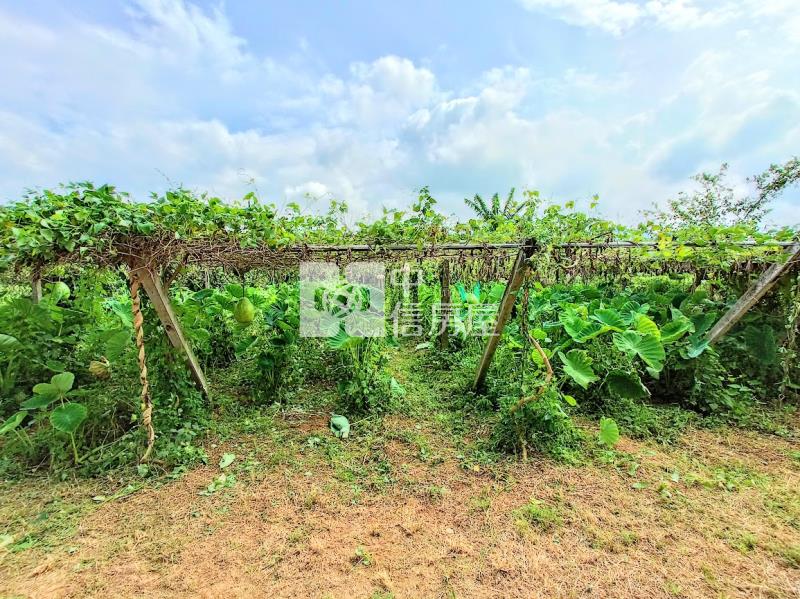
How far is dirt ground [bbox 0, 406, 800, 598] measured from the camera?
6.02 feet

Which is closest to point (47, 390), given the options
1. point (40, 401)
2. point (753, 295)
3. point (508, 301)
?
point (40, 401)

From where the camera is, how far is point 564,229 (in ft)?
10.1

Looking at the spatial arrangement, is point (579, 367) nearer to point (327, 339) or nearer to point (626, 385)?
point (626, 385)

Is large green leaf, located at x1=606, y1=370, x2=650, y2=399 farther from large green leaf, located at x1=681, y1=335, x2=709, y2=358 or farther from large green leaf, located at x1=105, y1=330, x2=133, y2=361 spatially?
large green leaf, located at x1=105, y1=330, x2=133, y2=361

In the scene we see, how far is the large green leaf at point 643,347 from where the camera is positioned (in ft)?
10.9

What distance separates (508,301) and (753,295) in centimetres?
271

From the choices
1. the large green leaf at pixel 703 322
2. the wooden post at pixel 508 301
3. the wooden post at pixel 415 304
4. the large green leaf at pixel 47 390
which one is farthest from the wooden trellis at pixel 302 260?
the wooden post at pixel 415 304

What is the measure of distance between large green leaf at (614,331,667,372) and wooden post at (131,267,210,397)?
154 inches

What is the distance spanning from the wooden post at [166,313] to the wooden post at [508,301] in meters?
2.75

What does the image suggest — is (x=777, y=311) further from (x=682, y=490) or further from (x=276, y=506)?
(x=276, y=506)

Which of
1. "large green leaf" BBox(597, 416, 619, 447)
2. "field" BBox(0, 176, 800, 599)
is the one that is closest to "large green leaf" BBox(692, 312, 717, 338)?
"field" BBox(0, 176, 800, 599)

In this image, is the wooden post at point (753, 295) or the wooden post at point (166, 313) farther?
the wooden post at point (753, 295)

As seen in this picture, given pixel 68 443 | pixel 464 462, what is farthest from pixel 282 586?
pixel 68 443

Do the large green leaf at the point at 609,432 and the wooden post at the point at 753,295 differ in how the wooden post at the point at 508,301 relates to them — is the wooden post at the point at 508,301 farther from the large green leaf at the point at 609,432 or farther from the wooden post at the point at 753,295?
the wooden post at the point at 753,295
